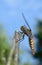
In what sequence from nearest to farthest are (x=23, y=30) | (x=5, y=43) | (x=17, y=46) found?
(x=17, y=46) → (x=23, y=30) → (x=5, y=43)

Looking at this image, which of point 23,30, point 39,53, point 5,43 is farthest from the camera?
point 39,53

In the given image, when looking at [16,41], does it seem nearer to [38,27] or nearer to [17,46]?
[17,46]

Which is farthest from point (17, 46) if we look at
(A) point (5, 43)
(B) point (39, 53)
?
(B) point (39, 53)

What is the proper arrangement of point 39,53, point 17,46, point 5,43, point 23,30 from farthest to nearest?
point 39,53
point 5,43
point 23,30
point 17,46

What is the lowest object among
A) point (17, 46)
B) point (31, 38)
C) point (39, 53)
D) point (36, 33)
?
point (17, 46)

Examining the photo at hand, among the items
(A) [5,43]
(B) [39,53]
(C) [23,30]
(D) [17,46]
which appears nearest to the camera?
(D) [17,46]

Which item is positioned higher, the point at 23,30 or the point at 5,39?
the point at 5,39

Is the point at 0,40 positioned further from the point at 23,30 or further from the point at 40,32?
the point at 23,30

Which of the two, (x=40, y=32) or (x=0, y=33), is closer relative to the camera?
(x=0, y=33)

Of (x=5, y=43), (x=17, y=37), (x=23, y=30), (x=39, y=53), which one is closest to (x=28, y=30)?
(x=23, y=30)
